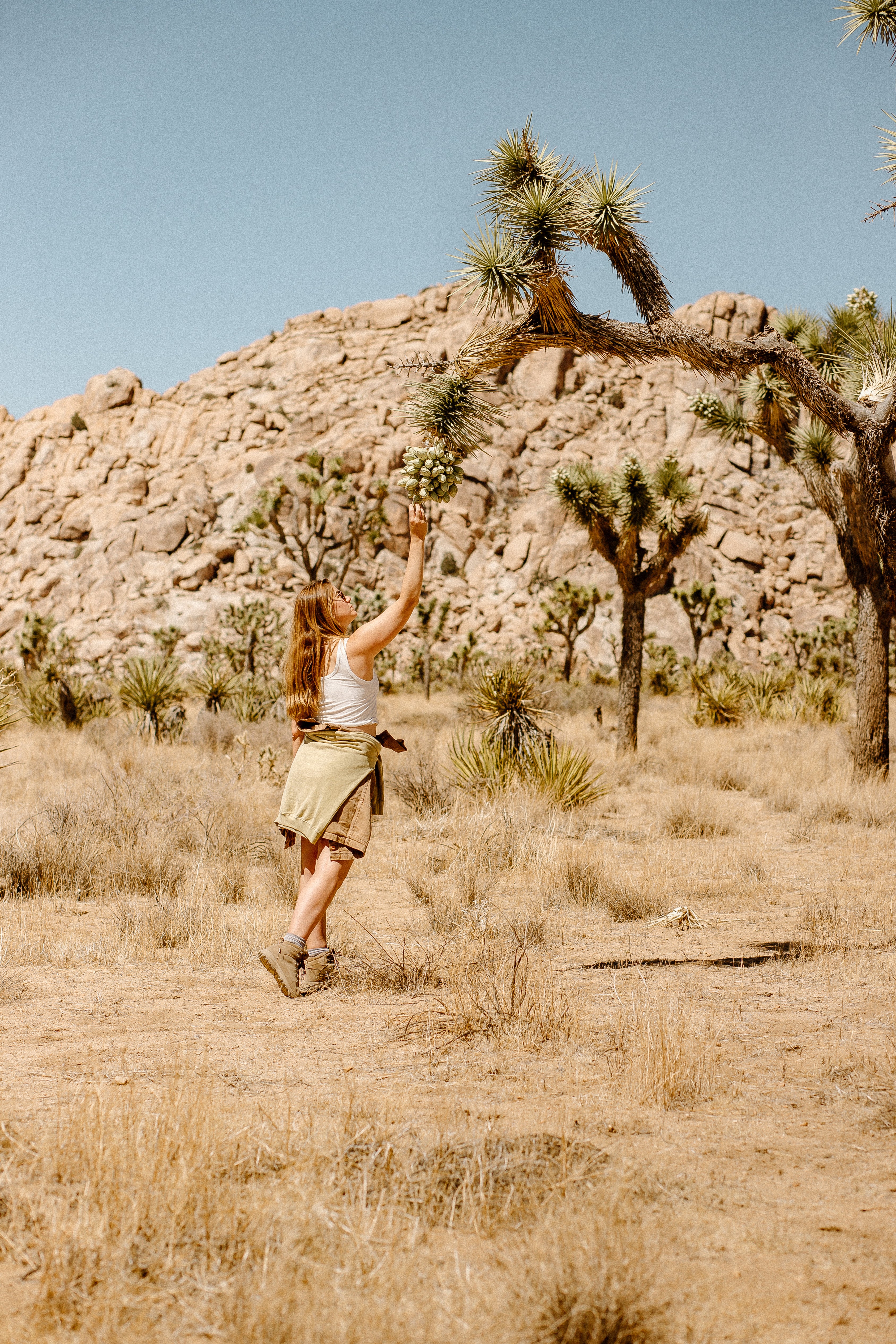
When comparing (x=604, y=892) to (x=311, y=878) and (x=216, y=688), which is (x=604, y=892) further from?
(x=216, y=688)

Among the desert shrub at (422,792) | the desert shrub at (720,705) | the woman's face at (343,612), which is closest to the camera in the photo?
the woman's face at (343,612)

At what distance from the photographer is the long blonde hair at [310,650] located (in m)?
4.98

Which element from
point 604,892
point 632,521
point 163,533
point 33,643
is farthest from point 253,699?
point 163,533

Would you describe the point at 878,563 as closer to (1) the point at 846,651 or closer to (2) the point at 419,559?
(2) the point at 419,559

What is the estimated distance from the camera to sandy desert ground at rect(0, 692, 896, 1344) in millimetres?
2299

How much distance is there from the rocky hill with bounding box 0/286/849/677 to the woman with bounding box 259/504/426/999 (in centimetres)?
3503

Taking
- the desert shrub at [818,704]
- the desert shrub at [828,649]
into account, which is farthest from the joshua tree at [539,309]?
the desert shrub at [828,649]

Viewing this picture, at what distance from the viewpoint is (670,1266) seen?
2.45 metres

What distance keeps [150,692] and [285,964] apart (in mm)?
13448

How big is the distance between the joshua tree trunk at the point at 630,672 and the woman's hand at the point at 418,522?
11.5 meters

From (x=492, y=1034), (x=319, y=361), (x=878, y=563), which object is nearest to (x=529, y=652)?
(x=878, y=563)

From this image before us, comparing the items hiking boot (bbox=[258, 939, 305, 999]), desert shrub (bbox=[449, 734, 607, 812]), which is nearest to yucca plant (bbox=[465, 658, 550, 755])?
desert shrub (bbox=[449, 734, 607, 812])

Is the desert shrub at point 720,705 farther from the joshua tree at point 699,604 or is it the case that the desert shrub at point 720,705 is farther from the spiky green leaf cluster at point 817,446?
the spiky green leaf cluster at point 817,446

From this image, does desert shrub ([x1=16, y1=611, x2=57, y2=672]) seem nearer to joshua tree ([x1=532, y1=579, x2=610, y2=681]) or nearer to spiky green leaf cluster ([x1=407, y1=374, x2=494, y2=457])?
joshua tree ([x1=532, y1=579, x2=610, y2=681])
